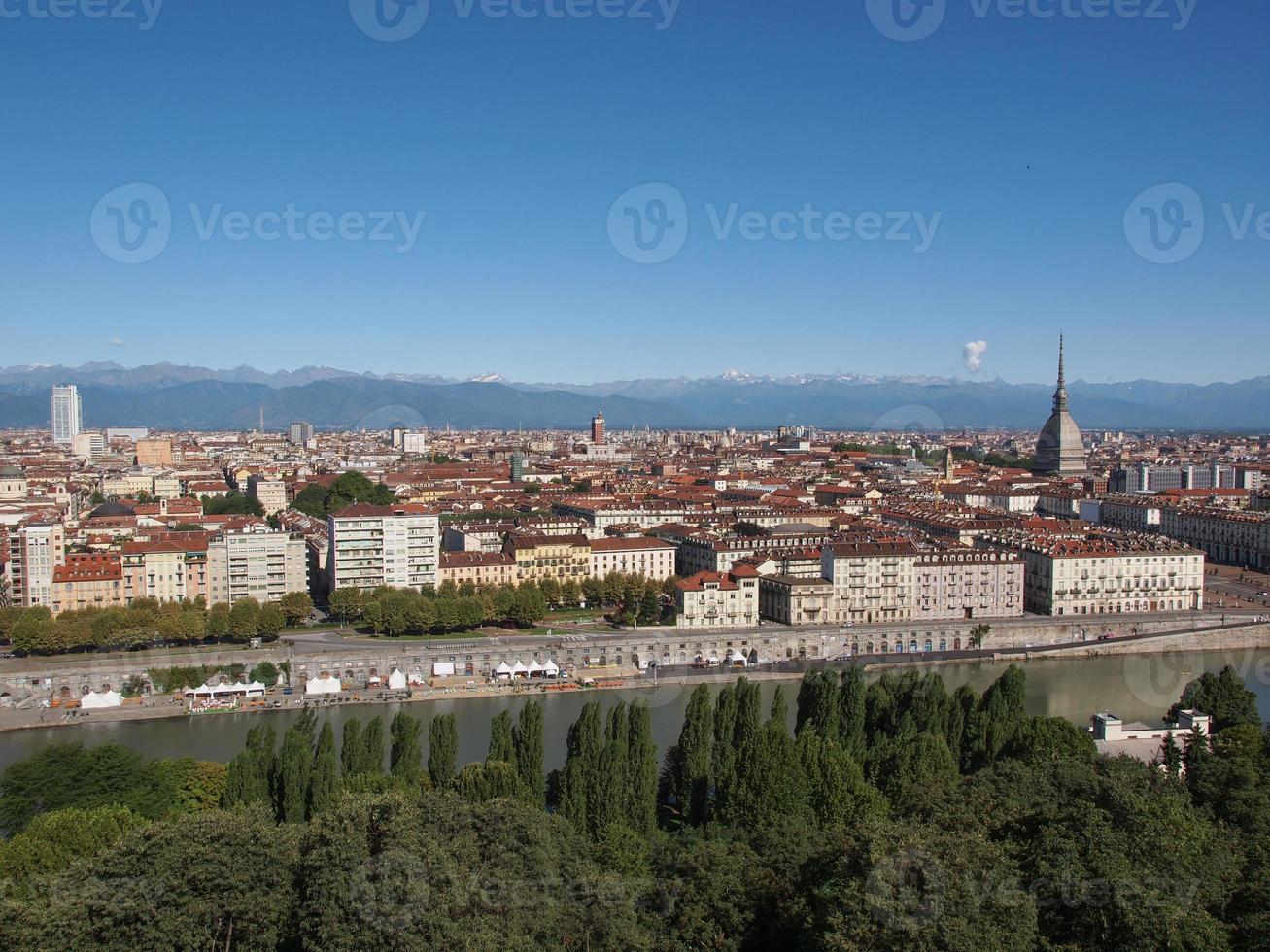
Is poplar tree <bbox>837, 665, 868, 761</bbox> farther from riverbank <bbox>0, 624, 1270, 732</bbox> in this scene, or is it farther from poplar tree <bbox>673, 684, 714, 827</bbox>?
riverbank <bbox>0, 624, 1270, 732</bbox>

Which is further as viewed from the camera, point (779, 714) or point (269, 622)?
point (269, 622)

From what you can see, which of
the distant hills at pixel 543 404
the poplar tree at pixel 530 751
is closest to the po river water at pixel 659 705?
the poplar tree at pixel 530 751

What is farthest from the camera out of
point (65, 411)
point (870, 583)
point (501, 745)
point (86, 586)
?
point (65, 411)

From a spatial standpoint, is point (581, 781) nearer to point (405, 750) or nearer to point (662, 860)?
point (662, 860)

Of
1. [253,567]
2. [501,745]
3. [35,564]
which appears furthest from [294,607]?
[501,745]

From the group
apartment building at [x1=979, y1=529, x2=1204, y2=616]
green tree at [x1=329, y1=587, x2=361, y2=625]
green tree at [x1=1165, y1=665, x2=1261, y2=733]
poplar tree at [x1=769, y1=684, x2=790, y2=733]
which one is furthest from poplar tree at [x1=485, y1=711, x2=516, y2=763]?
apartment building at [x1=979, y1=529, x2=1204, y2=616]

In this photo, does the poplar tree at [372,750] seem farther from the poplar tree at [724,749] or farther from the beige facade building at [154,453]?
the beige facade building at [154,453]

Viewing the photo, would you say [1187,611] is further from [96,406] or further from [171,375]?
[171,375]
